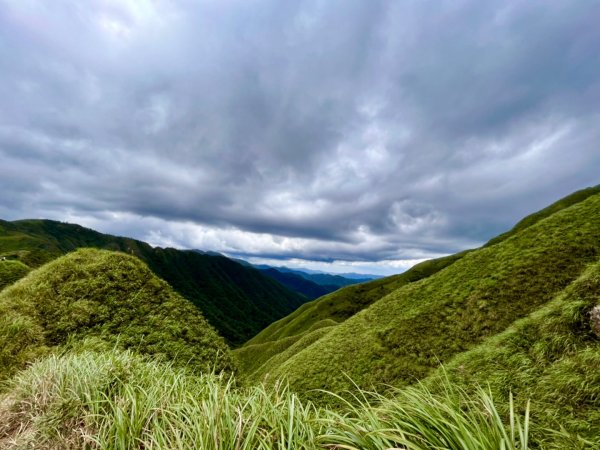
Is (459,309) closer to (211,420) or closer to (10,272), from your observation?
(211,420)

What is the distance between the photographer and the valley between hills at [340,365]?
14.7ft

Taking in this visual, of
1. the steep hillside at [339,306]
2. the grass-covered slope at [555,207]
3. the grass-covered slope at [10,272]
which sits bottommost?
the steep hillside at [339,306]

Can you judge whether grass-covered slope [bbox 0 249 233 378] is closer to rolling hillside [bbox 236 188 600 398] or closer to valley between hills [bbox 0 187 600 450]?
valley between hills [bbox 0 187 600 450]

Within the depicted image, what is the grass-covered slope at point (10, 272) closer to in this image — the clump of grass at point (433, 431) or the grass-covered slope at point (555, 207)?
the clump of grass at point (433, 431)

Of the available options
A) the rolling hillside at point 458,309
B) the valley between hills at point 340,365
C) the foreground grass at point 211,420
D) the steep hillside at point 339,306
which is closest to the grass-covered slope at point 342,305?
the steep hillside at point 339,306

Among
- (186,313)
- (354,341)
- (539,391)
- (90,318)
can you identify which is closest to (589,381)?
(539,391)

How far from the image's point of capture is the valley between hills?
4488 millimetres

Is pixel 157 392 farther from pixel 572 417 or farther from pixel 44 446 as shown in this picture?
Result: pixel 572 417

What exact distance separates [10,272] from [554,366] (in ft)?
102

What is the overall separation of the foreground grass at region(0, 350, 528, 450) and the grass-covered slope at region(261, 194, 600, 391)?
486 inches

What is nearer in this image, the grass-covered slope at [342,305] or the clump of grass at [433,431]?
the clump of grass at [433,431]

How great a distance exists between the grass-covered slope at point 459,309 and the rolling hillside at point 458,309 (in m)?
0.04

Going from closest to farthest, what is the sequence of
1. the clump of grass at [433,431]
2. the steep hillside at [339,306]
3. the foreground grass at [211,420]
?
the clump of grass at [433,431] → the foreground grass at [211,420] → the steep hillside at [339,306]

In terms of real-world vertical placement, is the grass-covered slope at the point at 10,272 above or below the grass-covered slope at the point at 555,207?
below
